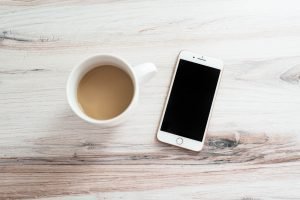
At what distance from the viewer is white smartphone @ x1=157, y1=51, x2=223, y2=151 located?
24.0 inches

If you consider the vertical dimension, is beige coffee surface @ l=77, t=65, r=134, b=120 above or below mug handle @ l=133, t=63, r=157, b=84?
below

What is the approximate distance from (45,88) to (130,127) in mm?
153

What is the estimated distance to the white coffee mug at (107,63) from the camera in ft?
1.71

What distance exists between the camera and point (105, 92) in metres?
0.56

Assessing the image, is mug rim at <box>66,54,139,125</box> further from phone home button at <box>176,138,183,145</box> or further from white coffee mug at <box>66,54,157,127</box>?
phone home button at <box>176,138,183,145</box>

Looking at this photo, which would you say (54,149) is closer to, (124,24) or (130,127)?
(130,127)

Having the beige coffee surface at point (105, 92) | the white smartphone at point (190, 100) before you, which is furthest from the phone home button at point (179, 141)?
the beige coffee surface at point (105, 92)

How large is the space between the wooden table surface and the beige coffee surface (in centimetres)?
5

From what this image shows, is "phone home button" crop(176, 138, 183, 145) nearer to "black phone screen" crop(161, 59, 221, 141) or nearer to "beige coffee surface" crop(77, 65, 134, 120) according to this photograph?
"black phone screen" crop(161, 59, 221, 141)

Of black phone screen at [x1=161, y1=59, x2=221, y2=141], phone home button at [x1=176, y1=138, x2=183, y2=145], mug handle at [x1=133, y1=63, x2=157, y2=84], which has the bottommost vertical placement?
phone home button at [x1=176, y1=138, x2=183, y2=145]

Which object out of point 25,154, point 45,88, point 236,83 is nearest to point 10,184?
point 25,154

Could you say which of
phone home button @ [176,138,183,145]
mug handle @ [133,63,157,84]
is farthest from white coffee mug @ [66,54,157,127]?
phone home button @ [176,138,183,145]

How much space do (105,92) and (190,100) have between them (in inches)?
5.9

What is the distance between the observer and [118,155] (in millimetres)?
602
